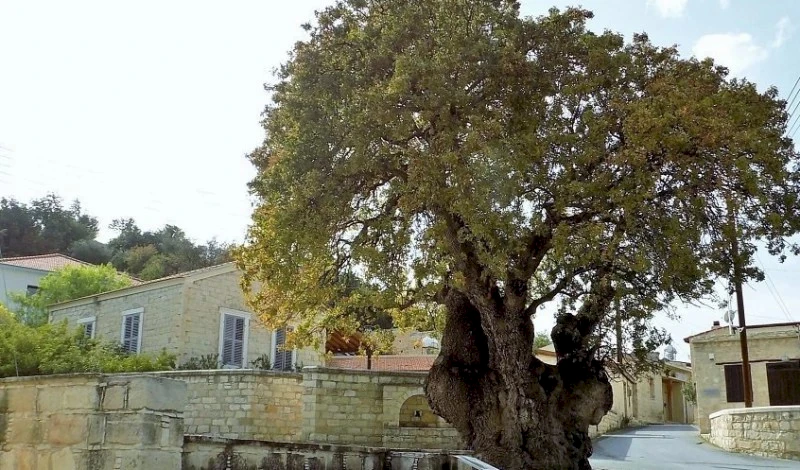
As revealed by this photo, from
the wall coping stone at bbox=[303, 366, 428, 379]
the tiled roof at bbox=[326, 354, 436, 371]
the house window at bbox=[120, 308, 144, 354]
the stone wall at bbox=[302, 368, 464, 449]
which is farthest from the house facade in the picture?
the stone wall at bbox=[302, 368, 464, 449]

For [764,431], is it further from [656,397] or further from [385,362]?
[656,397]

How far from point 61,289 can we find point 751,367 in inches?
1261

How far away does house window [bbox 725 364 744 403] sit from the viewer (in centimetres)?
2964

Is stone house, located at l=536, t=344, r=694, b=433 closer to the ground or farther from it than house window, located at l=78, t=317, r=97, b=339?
closer to the ground

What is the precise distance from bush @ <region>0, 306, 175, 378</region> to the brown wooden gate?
23.0 m

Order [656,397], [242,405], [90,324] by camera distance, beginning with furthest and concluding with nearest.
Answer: [656,397] < [90,324] < [242,405]

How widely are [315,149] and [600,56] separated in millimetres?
5620

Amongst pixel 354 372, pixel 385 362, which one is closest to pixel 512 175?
pixel 354 372

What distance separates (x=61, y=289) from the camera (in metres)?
35.1

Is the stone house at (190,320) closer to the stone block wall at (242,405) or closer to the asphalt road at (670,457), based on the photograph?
the stone block wall at (242,405)

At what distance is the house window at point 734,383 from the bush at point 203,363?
20.9 metres

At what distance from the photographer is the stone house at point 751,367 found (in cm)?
2814

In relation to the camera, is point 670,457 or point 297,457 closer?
point 297,457

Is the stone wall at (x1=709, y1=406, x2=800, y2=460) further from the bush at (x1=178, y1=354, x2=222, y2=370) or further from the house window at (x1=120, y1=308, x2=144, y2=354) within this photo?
the house window at (x1=120, y1=308, x2=144, y2=354)
